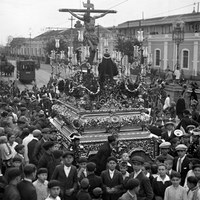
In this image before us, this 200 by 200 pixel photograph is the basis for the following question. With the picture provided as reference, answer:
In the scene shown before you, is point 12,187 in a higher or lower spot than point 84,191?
higher

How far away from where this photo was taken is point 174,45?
115ft

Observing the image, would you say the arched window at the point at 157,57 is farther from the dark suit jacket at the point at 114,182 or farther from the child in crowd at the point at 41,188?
the child in crowd at the point at 41,188

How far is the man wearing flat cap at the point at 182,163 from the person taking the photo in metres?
6.72

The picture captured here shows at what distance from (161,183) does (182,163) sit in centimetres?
104

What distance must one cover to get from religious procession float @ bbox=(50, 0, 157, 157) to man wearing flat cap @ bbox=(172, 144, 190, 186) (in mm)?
2199

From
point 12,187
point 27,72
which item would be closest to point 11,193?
point 12,187

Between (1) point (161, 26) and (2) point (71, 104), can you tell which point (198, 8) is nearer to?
(1) point (161, 26)

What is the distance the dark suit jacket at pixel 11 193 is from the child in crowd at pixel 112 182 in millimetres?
1568

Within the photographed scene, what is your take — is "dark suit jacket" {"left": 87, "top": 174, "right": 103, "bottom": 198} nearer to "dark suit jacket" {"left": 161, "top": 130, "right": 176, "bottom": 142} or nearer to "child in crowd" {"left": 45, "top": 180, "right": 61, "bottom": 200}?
"child in crowd" {"left": 45, "top": 180, "right": 61, "bottom": 200}

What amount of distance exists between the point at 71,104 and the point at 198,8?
4251cm

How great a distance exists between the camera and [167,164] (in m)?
6.40

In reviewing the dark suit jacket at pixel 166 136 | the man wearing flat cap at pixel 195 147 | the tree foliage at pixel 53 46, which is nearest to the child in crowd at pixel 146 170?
the man wearing flat cap at pixel 195 147

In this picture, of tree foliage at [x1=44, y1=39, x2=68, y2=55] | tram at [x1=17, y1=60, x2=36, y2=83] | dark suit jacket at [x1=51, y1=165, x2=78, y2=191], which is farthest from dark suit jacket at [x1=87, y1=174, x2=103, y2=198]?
tram at [x1=17, y1=60, x2=36, y2=83]

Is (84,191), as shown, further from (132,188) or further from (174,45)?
(174,45)
